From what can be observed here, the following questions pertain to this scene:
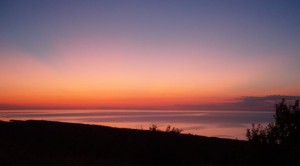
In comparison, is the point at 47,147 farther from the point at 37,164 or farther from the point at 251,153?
the point at 251,153

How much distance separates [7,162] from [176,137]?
13.4m

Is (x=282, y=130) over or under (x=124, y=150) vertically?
over

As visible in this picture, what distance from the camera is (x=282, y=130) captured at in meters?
21.4

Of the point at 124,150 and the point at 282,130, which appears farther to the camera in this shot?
the point at 124,150

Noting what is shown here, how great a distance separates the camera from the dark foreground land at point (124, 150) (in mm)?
21328

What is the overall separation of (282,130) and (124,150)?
20.3 m

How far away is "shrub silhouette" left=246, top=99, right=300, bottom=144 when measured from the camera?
20641 mm

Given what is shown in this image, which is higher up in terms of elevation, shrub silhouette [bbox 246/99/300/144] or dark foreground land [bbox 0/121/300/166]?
shrub silhouette [bbox 246/99/300/144]

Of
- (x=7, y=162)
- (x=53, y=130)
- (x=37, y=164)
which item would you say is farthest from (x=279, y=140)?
(x=53, y=130)

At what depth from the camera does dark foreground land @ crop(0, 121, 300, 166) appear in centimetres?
2133

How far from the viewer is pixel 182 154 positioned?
26812mm

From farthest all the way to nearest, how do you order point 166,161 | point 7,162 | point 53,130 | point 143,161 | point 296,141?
point 53,130, point 143,161, point 166,161, point 7,162, point 296,141

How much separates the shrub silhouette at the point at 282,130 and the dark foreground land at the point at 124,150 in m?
0.54

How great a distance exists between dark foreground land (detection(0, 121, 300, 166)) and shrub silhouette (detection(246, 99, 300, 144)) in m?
0.54
